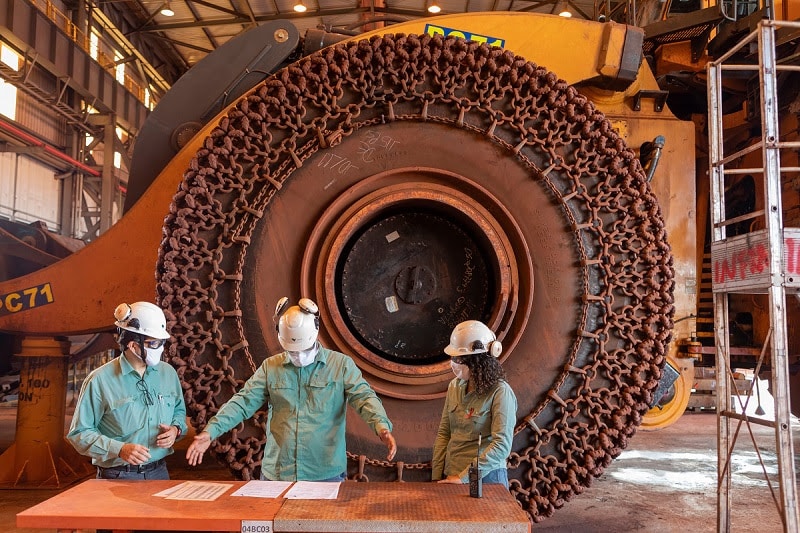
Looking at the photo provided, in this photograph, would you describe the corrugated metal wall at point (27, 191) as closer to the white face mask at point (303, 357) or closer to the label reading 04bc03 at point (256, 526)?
the white face mask at point (303, 357)

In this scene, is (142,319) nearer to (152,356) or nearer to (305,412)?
(152,356)

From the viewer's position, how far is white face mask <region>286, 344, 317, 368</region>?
302cm

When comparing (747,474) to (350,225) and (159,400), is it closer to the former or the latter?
(350,225)

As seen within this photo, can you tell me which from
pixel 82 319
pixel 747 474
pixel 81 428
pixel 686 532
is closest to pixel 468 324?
pixel 81 428

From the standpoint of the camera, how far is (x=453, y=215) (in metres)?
3.91

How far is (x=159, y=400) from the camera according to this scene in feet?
10.1

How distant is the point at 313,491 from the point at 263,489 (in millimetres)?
203

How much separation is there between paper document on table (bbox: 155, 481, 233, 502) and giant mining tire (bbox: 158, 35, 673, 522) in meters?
A: 0.80

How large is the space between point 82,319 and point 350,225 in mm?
1998

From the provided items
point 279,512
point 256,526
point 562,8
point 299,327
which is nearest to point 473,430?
point 299,327

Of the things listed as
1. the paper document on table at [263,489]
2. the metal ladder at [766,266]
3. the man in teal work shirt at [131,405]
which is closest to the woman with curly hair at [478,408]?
the paper document on table at [263,489]

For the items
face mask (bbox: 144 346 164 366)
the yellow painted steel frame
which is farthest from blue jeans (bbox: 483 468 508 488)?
the yellow painted steel frame

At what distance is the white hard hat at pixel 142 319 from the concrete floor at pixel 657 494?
2.05 m

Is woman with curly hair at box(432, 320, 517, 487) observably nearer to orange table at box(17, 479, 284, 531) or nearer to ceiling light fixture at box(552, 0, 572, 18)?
orange table at box(17, 479, 284, 531)
